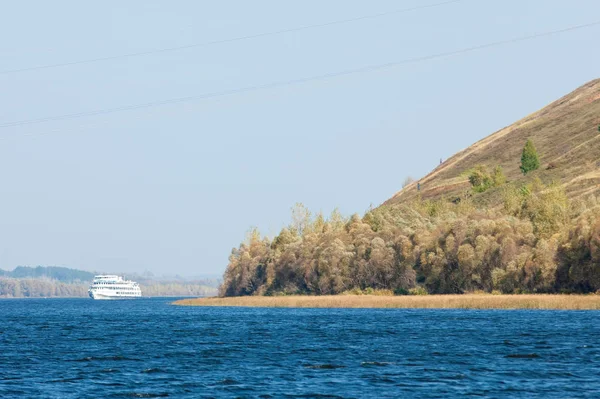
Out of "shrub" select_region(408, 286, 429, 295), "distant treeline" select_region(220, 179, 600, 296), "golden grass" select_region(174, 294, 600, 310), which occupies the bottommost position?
"golden grass" select_region(174, 294, 600, 310)

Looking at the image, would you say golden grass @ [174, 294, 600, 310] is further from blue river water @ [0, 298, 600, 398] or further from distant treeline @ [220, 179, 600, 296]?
blue river water @ [0, 298, 600, 398]

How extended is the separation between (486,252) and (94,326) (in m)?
54.3

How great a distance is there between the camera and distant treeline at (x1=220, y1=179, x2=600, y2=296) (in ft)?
385

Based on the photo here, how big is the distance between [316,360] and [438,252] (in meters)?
82.2

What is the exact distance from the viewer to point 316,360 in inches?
2219

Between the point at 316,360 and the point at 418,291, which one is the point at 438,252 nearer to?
the point at 418,291

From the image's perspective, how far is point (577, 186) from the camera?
628 feet

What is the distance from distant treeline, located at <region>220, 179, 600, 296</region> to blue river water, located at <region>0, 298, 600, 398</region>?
27537 millimetres

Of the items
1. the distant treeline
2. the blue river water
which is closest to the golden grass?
the distant treeline

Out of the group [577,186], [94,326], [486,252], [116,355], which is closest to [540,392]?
[116,355]

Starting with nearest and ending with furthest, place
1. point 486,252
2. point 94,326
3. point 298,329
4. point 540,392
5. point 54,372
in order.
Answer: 1. point 540,392
2. point 54,372
3. point 298,329
4. point 94,326
5. point 486,252

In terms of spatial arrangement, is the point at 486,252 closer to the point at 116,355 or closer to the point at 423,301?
the point at 423,301

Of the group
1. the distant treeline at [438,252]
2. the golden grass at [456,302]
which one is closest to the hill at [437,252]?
the distant treeline at [438,252]

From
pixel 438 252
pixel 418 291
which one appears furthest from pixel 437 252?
pixel 418 291
